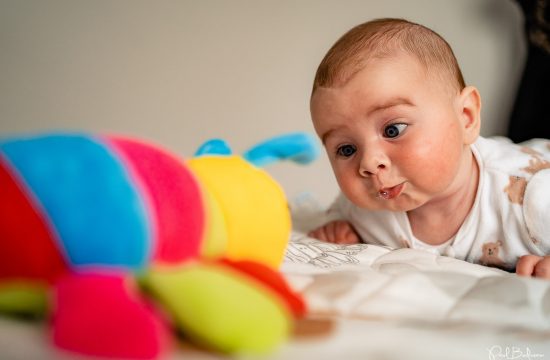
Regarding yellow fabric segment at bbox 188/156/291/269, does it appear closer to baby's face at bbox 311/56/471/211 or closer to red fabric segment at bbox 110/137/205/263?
red fabric segment at bbox 110/137/205/263

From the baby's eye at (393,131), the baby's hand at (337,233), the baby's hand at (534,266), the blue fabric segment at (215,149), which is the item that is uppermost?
the blue fabric segment at (215,149)

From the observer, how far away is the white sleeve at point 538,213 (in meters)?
Result: 0.99

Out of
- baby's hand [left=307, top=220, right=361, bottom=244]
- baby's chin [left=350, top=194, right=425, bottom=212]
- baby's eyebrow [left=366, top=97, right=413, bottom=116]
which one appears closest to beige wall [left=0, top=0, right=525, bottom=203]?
baby's hand [left=307, top=220, right=361, bottom=244]

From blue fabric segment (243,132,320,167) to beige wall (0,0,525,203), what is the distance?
135 centimetres


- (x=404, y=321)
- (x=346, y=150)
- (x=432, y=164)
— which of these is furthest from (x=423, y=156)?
(x=404, y=321)

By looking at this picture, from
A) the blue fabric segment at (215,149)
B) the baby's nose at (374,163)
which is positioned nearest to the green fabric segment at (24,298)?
the blue fabric segment at (215,149)

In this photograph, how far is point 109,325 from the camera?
355 millimetres

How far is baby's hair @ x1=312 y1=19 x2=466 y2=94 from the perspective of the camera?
948mm

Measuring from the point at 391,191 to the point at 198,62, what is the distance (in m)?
1.25

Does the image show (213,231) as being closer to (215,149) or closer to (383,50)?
(215,149)

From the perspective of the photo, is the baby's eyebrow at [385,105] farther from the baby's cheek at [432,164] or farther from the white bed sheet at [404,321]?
the white bed sheet at [404,321]

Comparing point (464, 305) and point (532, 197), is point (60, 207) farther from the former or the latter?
point (532, 197)

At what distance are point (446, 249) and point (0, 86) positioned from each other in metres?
1.67

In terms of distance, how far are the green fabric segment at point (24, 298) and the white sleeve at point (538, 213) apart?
0.88 metres
